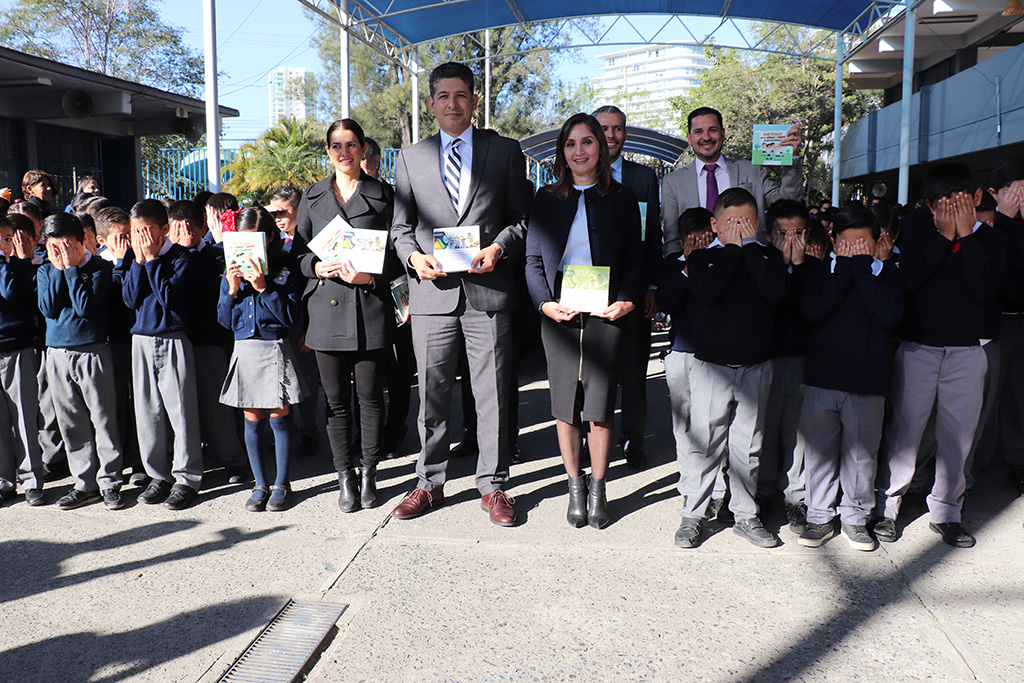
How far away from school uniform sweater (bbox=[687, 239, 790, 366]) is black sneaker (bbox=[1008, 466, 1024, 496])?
1.99 metres

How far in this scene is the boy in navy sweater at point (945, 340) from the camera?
12.5ft

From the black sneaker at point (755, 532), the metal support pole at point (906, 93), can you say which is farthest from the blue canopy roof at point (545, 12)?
the black sneaker at point (755, 532)

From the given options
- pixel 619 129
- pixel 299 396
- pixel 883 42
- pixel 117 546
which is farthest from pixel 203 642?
pixel 883 42

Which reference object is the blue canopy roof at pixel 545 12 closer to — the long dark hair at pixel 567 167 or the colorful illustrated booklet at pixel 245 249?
the colorful illustrated booklet at pixel 245 249

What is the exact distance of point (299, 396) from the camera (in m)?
4.43

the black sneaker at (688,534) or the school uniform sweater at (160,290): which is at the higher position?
the school uniform sweater at (160,290)

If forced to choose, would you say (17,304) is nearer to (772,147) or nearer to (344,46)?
(772,147)

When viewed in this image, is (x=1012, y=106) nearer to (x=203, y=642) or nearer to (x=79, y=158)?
(x=203, y=642)

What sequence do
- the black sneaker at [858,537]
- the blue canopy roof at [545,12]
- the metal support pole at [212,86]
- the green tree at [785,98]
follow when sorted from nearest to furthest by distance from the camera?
the black sneaker at [858,537], the metal support pole at [212,86], the blue canopy roof at [545,12], the green tree at [785,98]

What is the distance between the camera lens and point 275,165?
84.5 ft

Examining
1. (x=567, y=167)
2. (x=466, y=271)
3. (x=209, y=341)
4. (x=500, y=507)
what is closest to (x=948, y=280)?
(x=567, y=167)

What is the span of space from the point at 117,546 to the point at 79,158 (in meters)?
13.7

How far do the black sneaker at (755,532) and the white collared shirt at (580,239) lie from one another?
1554 mm

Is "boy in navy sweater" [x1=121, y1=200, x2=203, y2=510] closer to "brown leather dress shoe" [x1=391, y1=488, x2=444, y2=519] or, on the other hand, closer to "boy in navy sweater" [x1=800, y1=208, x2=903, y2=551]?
"brown leather dress shoe" [x1=391, y1=488, x2=444, y2=519]
